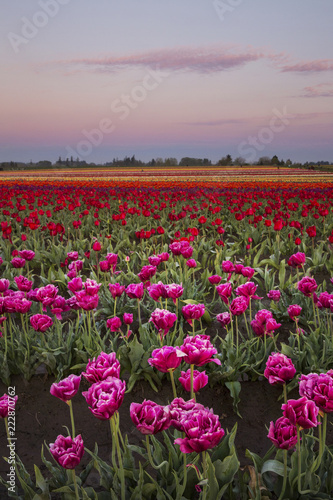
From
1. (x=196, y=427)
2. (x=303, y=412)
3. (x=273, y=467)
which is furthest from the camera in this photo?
(x=273, y=467)

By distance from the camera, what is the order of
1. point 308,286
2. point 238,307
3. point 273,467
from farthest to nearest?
point 308,286, point 238,307, point 273,467

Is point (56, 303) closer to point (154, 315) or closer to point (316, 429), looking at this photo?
point (154, 315)

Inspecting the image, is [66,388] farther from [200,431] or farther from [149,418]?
[200,431]

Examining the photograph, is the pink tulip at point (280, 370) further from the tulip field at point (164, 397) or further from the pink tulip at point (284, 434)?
the pink tulip at point (284, 434)

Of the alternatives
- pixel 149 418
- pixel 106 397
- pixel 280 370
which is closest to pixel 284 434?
pixel 280 370

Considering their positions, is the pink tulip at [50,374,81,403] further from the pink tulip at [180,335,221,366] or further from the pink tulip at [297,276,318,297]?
the pink tulip at [297,276,318,297]

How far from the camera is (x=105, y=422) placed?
301cm

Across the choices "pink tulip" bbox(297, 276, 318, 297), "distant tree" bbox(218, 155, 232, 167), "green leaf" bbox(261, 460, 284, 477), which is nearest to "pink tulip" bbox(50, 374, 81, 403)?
"green leaf" bbox(261, 460, 284, 477)

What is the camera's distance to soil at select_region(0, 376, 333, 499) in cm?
273

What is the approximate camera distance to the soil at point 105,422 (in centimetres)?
273


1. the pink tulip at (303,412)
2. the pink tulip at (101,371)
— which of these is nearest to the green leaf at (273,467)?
the pink tulip at (303,412)

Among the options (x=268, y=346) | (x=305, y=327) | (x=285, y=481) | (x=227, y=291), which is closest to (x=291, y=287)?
(x=305, y=327)

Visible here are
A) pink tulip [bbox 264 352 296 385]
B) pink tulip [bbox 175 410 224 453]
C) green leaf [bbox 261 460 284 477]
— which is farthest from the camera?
green leaf [bbox 261 460 284 477]

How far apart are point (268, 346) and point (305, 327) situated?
102 centimetres
